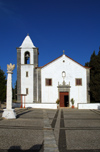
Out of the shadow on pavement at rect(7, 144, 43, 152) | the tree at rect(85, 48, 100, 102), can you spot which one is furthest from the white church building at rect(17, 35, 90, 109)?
the shadow on pavement at rect(7, 144, 43, 152)

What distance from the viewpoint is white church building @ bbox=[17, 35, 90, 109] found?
→ 1052 inches

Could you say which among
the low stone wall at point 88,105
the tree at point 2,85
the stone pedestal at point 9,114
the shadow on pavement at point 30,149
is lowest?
the low stone wall at point 88,105

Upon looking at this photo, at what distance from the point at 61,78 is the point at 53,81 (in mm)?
1382

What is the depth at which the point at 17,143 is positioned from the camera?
5816 mm

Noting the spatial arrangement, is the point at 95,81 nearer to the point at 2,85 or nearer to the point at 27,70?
the point at 27,70

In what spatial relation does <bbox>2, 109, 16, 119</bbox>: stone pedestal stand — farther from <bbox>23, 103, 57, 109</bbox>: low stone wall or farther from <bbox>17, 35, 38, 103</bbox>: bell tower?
<bbox>17, 35, 38, 103</bbox>: bell tower

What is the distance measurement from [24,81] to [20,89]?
143 centimetres

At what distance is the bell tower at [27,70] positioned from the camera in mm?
26891

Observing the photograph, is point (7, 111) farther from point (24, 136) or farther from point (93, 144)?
point (93, 144)

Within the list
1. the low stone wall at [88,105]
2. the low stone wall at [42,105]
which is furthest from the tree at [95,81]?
the low stone wall at [42,105]

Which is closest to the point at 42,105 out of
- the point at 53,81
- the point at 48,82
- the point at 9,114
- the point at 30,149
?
the point at 48,82

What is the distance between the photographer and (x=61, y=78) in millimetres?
27141

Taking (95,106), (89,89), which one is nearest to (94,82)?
(89,89)

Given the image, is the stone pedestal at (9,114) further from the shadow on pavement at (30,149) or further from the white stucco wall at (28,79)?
the white stucco wall at (28,79)
